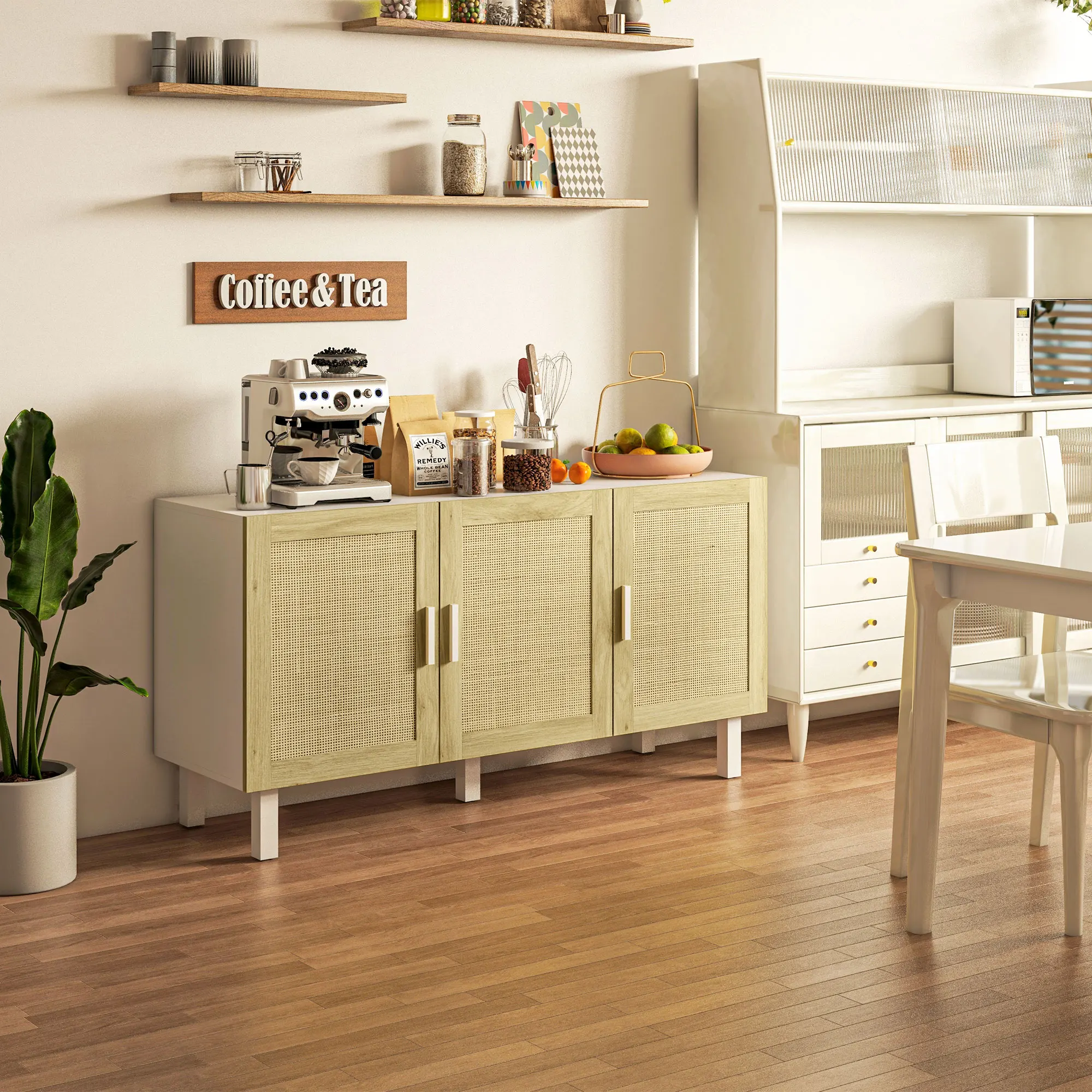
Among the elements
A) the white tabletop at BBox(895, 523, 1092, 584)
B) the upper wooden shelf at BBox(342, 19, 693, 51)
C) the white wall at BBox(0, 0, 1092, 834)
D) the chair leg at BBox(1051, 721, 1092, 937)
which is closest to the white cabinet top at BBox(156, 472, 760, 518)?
the white wall at BBox(0, 0, 1092, 834)

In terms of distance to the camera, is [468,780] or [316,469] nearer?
[316,469]

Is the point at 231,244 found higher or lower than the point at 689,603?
higher

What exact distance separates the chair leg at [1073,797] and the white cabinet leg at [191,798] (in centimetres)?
203

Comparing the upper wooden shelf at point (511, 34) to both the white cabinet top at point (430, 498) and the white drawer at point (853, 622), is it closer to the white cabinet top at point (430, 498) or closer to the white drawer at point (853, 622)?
the white cabinet top at point (430, 498)

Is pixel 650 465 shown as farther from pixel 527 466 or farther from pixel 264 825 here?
pixel 264 825

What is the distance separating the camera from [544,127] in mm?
4426

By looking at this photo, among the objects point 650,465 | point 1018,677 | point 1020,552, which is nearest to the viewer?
point 1020,552

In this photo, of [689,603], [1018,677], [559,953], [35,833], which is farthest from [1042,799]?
[35,833]

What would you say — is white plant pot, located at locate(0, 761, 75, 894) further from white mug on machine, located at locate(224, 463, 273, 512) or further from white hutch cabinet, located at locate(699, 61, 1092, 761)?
white hutch cabinet, located at locate(699, 61, 1092, 761)

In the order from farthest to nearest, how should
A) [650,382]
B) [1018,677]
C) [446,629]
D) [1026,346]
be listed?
[1026,346]
[650,382]
[446,629]
[1018,677]

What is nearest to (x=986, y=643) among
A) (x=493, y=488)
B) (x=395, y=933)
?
(x=493, y=488)

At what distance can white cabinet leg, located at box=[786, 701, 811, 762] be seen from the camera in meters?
4.57

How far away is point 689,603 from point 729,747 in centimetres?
44

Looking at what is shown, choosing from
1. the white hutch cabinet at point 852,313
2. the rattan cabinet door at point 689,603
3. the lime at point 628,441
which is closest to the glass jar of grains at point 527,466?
the rattan cabinet door at point 689,603
